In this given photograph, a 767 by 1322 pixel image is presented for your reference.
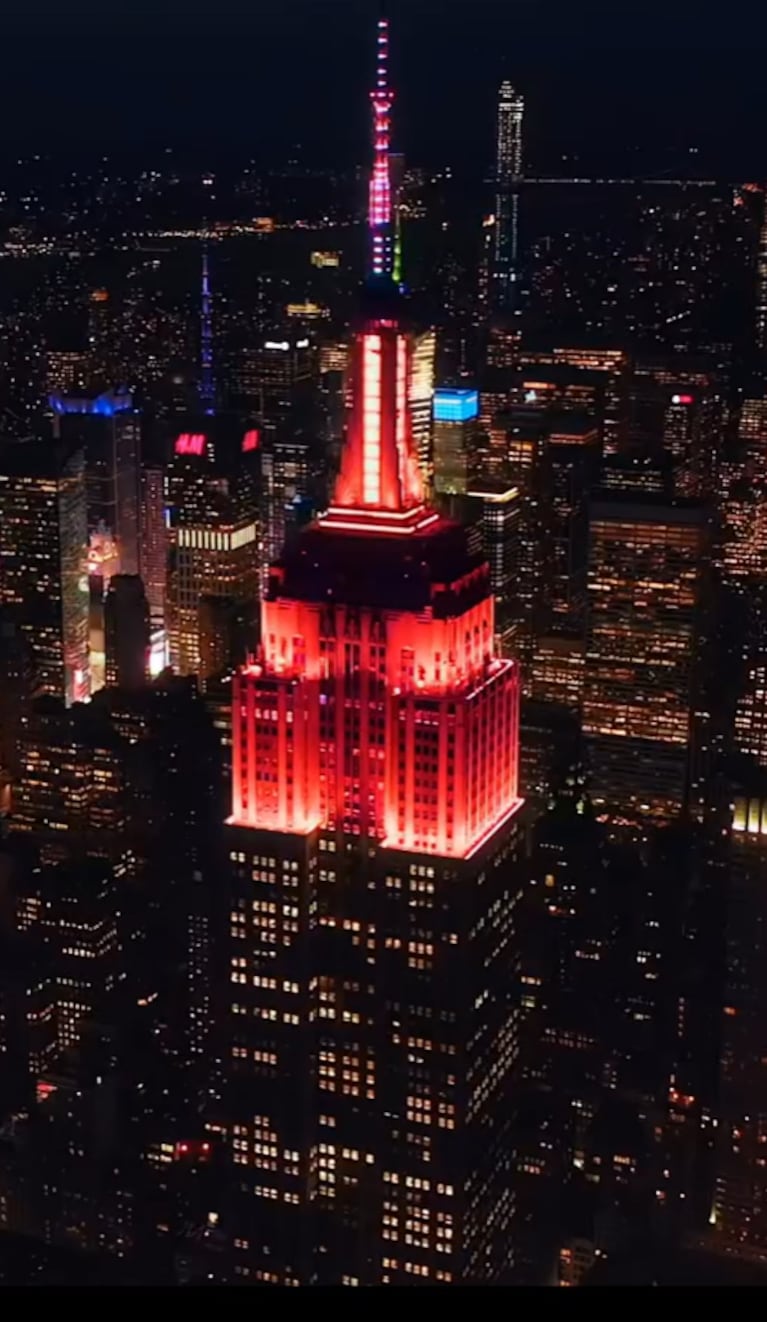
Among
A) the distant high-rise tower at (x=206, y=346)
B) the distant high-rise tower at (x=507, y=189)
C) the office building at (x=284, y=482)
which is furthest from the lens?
the distant high-rise tower at (x=206, y=346)

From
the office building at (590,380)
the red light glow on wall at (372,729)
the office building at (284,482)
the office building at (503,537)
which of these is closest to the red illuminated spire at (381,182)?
the red light glow on wall at (372,729)

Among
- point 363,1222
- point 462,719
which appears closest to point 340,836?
point 462,719

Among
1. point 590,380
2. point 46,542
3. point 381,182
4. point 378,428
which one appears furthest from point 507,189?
point 46,542

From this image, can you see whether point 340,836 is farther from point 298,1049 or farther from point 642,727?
point 642,727

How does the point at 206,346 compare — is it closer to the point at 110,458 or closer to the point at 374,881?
the point at 110,458

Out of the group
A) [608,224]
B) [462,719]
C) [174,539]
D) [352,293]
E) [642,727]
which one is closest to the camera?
[462,719]

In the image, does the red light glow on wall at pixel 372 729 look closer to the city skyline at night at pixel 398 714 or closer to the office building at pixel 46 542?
the city skyline at night at pixel 398 714

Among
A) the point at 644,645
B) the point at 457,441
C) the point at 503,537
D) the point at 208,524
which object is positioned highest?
the point at 457,441
